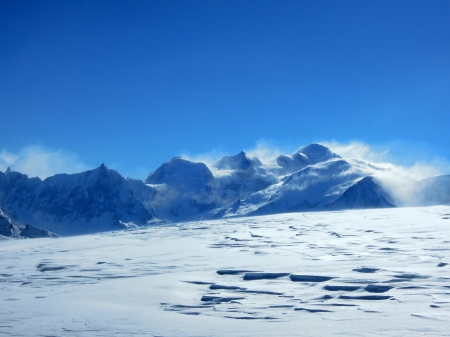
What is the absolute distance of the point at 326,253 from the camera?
41.4 ft

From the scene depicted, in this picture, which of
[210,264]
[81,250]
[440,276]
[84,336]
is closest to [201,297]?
[84,336]

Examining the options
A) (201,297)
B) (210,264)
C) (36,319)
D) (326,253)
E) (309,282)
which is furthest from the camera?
(326,253)

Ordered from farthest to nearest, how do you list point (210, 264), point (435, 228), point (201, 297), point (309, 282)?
point (435, 228) < point (210, 264) < point (309, 282) < point (201, 297)

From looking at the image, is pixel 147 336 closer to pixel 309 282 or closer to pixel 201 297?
pixel 201 297

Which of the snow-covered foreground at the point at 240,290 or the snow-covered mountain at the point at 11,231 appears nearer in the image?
the snow-covered foreground at the point at 240,290

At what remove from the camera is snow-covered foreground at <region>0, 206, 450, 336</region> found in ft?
22.2

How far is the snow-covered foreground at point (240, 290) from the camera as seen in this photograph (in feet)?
22.2

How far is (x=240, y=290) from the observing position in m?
8.85

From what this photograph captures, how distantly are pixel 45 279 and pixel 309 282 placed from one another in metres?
6.16

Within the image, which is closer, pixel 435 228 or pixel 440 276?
pixel 440 276

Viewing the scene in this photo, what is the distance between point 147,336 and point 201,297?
7.05 feet

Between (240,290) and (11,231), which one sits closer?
(240,290)

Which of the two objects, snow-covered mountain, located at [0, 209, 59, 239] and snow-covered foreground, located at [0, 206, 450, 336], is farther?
snow-covered mountain, located at [0, 209, 59, 239]

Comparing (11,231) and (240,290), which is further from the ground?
(11,231)
